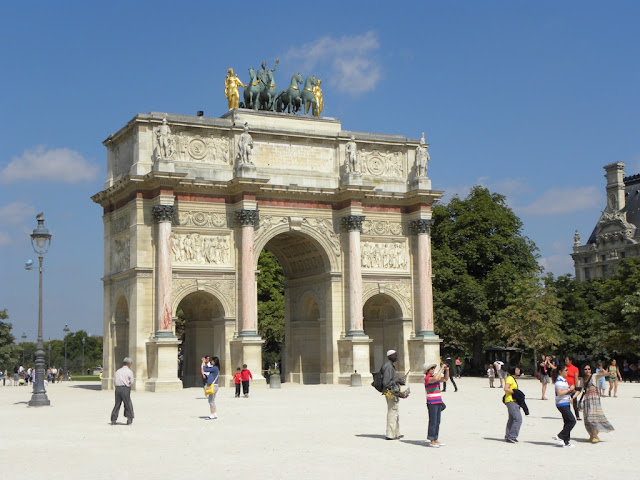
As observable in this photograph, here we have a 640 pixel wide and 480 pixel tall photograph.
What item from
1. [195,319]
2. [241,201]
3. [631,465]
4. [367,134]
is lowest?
[631,465]

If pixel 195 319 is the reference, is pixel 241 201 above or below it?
above

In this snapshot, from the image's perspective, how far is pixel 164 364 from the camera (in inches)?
1624

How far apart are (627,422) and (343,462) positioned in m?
9.86

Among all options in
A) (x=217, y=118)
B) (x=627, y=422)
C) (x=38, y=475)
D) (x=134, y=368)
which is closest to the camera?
(x=38, y=475)

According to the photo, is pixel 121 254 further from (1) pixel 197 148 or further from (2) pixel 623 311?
(2) pixel 623 311

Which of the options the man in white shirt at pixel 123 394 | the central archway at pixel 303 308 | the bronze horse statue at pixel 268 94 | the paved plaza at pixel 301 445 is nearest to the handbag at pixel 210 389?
the paved plaza at pixel 301 445

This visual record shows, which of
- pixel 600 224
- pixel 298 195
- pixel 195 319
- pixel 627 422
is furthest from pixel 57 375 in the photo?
pixel 600 224

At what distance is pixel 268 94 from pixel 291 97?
1304mm

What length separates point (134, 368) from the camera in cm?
4241

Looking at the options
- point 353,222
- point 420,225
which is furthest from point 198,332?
point 420,225

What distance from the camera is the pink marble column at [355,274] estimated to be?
45938mm

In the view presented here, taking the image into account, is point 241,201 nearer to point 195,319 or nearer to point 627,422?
point 195,319

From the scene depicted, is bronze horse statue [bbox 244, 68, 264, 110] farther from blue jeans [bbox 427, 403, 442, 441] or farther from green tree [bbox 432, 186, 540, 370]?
blue jeans [bbox 427, 403, 442, 441]

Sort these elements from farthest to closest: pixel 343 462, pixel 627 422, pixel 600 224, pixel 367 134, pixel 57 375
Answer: pixel 600 224
pixel 57 375
pixel 367 134
pixel 627 422
pixel 343 462
